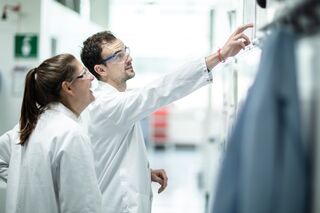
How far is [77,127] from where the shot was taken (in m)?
2.00

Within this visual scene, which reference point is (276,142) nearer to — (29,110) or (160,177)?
(29,110)

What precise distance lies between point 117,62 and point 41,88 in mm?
472

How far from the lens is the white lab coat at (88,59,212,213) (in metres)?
2.18

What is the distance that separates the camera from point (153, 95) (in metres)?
2.12

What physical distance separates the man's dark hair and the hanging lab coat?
1.66 ft

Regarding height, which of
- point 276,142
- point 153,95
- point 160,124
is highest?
point 153,95

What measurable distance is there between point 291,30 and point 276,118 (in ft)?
0.77

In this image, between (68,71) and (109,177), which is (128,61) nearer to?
(68,71)

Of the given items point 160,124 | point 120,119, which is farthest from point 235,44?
point 160,124

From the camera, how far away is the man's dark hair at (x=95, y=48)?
2.46 m

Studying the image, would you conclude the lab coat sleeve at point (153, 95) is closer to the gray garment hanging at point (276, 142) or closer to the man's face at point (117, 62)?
the man's face at point (117, 62)

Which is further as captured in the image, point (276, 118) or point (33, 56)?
point (33, 56)


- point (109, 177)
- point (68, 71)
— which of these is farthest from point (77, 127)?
point (109, 177)

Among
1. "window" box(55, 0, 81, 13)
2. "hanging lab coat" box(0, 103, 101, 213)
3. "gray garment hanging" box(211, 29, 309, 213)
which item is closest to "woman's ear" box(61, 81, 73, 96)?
"hanging lab coat" box(0, 103, 101, 213)
